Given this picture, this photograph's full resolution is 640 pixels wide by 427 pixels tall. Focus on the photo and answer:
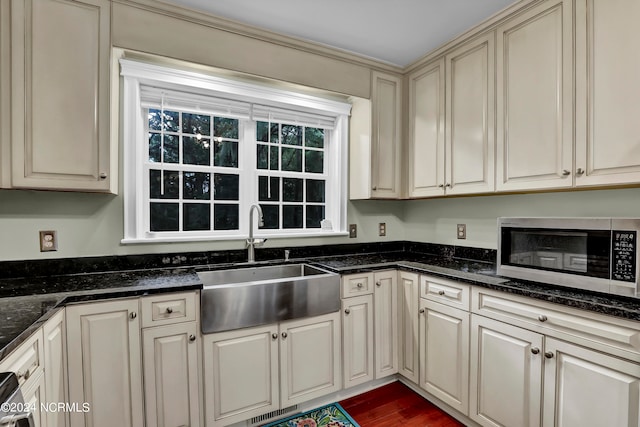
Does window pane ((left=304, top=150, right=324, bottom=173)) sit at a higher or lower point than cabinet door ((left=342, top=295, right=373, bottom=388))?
higher

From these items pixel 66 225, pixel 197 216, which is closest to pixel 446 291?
pixel 197 216

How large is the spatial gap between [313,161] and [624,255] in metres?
2.09

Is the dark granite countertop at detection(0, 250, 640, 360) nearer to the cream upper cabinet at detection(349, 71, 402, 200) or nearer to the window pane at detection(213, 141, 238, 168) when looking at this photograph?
the cream upper cabinet at detection(349, 71, 402, 200)

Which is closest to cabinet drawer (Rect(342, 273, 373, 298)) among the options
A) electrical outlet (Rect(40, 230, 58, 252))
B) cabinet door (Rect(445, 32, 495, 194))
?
cabinet door (Rect(445, 32, 495, 194))

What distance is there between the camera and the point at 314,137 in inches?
111

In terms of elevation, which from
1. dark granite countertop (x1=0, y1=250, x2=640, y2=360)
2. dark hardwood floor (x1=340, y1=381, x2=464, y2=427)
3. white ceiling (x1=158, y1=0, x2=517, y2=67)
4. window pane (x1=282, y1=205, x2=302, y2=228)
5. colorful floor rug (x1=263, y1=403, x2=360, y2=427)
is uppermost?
white ceiling (x1=158, y1=0, x2=517, y2=67)

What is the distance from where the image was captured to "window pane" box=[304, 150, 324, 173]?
2793 millimetres

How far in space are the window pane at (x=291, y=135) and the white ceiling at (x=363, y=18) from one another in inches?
27.0

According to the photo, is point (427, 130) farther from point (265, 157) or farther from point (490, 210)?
point (265, 157)

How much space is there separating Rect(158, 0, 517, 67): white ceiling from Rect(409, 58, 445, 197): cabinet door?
250 mm

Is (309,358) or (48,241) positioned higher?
(48,241)

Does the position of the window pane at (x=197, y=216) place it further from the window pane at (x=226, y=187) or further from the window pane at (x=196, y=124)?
the window pane at (x=196, y=124)

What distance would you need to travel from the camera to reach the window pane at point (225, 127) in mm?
2418

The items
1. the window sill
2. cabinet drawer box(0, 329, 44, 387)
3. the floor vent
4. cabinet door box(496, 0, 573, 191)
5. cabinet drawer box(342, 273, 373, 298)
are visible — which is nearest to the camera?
cabinet drawer box(0, 329, 44, 387)
